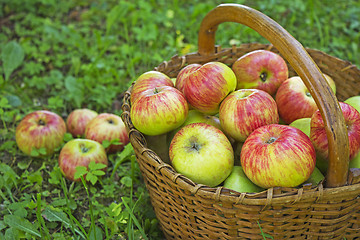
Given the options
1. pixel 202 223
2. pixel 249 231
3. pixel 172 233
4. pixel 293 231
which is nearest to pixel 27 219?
pixel 172 233

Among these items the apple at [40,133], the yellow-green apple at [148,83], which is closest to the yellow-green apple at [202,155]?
the yellow-green apple at [148,83]

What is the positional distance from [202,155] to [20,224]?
3.12 feet

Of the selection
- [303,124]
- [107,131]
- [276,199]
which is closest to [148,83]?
[107,131]

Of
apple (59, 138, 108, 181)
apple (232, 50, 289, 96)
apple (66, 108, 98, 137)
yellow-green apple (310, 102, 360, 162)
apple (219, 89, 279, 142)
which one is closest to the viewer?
yellow-green apple (310, 102, 360, 162)

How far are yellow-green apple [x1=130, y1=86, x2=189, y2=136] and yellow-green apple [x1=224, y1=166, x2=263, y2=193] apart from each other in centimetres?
34

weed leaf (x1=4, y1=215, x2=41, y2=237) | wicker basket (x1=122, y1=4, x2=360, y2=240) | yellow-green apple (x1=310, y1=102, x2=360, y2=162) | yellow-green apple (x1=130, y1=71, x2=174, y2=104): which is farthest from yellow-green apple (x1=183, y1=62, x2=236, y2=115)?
weed leaf (x1=4, y1=215, x2=41, y2=237)

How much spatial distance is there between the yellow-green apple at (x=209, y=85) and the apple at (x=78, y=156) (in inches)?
28.9

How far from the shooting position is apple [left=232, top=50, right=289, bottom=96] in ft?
6.24

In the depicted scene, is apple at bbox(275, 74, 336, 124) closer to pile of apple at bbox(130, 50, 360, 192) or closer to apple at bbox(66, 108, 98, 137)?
pile of apple at bbox(130, 50, 360, 192)

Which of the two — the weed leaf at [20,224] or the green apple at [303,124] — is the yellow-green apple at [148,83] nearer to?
the green apple at [303,124]

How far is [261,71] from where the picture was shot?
191 centimetres

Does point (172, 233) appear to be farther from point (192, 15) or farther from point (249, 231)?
point (192, 15)

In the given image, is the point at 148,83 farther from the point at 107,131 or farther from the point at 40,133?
the point at 40,133

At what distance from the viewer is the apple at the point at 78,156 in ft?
6.95
